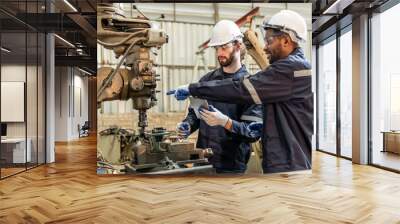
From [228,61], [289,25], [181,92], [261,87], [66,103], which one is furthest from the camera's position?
[66,103]

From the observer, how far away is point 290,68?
465 cm

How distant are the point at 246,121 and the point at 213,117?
0.44 meters

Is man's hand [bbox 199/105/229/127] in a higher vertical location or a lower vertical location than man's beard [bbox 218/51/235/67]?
lower

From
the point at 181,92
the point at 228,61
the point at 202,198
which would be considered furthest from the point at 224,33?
the point at 202,198

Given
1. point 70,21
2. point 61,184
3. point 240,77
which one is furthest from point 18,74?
point 240,77

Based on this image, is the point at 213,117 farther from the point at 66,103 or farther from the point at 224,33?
the point at 66,103

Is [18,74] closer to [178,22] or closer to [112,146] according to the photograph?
[112,146]

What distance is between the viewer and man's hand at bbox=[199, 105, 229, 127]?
203 inches

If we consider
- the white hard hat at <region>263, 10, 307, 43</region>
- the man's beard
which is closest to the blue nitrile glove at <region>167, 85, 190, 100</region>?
the man's beard

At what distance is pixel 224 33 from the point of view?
225 inches

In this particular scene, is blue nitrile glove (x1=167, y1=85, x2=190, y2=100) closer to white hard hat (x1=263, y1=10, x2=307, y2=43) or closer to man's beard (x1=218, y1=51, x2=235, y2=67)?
man's beard (x1=218, y1=51, x2=235, y2=67)

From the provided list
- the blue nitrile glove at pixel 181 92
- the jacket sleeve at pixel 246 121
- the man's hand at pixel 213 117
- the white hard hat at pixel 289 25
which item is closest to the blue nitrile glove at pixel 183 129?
the man's hand at pixel 213 117

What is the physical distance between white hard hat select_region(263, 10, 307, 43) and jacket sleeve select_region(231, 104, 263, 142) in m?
0.95

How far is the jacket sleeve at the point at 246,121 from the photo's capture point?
4.94 metres
